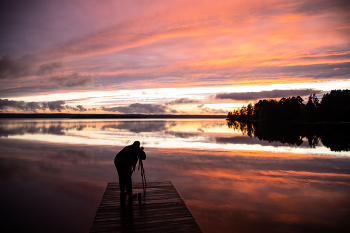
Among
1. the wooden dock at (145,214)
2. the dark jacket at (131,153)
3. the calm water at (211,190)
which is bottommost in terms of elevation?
the calm water at (211,190)

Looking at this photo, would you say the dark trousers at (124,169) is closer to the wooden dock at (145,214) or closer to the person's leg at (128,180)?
the person's leg at (128,180)

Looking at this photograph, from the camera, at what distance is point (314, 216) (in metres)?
8.81

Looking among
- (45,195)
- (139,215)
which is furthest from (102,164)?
(139,215)

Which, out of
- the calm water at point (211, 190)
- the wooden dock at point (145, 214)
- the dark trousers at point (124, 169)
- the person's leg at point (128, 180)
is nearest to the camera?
the wooden dock at point (145, 214)

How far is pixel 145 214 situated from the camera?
795cm

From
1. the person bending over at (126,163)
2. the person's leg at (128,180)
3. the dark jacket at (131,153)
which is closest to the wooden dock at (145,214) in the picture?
the person's leg at (128,180)

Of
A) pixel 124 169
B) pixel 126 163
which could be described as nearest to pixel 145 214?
pixel 124 169

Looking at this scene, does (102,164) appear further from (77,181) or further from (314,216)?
(314,216)

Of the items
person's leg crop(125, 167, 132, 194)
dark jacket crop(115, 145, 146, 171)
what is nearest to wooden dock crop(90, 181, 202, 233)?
person's leg crop(125, 167, 132, 194)

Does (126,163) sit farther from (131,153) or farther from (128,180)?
(128,180)

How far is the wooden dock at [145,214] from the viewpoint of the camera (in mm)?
7059

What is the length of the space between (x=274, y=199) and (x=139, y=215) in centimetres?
642

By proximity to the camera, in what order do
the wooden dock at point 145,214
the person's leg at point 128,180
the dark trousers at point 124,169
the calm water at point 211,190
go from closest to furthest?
the wooden dock at point 145,214
the calm water at point 211,190
the dark trousers at point 124,169
the person's leg at point 128,180

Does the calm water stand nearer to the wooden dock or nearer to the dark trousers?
the wooden dock
